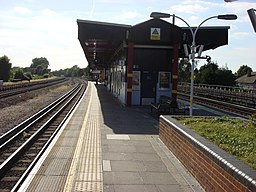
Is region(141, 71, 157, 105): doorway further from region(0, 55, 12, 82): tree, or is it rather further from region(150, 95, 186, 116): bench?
region(0, 55, 12, 82): tree

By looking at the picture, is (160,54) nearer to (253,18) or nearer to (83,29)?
(83,29)

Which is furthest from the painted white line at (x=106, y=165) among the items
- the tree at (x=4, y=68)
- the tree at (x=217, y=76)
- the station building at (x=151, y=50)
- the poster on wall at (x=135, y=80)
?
the tree at (x=4, y=68)

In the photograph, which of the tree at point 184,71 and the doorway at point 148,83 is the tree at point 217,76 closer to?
the doorway at point 148,83

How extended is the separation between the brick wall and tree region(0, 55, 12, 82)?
269 feet

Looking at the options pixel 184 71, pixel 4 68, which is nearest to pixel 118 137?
pixel 184 71

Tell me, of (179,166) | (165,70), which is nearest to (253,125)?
(179,166)

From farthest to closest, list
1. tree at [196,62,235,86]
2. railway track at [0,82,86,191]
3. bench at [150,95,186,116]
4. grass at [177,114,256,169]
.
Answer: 1. tree at [196,62,235,86]
2. bench at [150,95,186,116]
3. railway track at [0,82,86,191]
4. grass at [177,114,256,169]

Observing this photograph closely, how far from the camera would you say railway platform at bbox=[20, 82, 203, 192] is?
6672 mm

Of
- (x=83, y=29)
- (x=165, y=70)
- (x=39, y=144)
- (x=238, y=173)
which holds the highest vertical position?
(x=83, y=29)

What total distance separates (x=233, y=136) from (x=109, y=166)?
8.93 feet

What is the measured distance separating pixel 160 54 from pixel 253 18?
1928 centimetres

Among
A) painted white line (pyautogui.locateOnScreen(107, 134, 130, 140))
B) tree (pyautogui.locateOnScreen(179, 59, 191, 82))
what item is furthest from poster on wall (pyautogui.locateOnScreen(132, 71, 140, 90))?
tree (pyautogui.locateOnScreen(179, 59, 191, 82))

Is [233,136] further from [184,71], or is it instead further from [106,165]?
[184,71]

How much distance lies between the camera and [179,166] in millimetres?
8094
